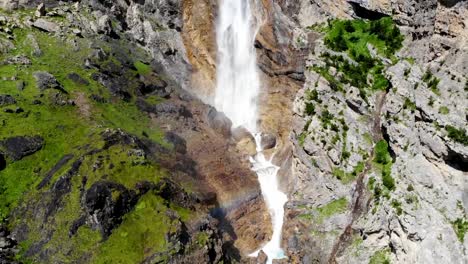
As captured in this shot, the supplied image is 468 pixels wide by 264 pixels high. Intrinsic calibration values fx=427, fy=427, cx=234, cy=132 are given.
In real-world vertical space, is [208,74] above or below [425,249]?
below

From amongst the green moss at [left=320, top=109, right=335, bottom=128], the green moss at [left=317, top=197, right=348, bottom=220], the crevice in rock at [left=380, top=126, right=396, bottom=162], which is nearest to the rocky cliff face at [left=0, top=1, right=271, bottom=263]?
the green moss at [left=317, top=197, right=348, bottom=220]

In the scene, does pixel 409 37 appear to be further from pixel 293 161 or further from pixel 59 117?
pixel 59 117

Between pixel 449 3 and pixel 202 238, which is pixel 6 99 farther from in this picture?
pixel 449 3

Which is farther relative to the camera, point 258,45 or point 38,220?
point 258,45

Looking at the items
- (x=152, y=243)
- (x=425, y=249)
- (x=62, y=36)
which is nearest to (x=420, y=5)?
(x=425, y=249)

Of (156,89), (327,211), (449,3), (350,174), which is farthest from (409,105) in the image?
(156,89)

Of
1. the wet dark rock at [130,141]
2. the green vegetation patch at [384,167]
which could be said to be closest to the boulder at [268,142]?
the wet dark rock at [130,141]

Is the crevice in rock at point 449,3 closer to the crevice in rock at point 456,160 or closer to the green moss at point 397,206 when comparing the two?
the crevice in rock at point 456,160
